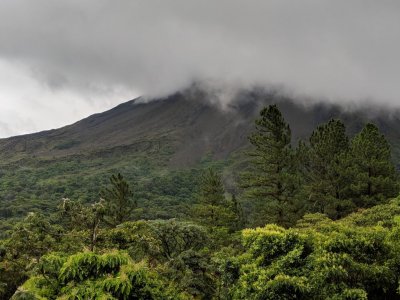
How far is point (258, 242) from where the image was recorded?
15086mm

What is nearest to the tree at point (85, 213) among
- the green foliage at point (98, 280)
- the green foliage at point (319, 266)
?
the green foliage at point (98, 280)

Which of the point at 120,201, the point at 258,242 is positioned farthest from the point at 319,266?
the point at 120,201

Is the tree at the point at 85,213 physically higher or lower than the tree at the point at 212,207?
higher

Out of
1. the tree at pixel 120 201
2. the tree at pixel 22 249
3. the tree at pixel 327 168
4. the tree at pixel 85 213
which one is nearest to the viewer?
the tree at pixel 85 213

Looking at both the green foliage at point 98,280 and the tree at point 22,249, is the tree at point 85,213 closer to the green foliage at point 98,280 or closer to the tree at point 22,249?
the tree at point 22,249

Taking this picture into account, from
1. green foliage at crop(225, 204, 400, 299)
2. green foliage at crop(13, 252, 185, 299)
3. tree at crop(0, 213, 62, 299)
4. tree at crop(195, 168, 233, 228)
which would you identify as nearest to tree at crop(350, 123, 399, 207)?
tree at crop(195, 168, 233, 228)

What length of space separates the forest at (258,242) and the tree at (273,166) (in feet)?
0.29

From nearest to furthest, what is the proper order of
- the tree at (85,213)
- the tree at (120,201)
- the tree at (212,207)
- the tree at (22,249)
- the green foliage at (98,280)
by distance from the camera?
the green foliage at (98,280), the tree at (85,213), the tree at (22,249), the tree at (212,207), the tree at (120,201)

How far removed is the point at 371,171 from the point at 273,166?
25.5 feet

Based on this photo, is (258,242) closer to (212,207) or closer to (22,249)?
(22,249)

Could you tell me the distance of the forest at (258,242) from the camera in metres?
12.7

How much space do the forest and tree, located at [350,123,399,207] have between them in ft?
0.30

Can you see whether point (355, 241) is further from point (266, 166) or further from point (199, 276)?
point (266, 166)

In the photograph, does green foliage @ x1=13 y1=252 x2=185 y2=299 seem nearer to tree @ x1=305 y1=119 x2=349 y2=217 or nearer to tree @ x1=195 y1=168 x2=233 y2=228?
tree @ x1=305 y1=119 x2=349 y2=217
